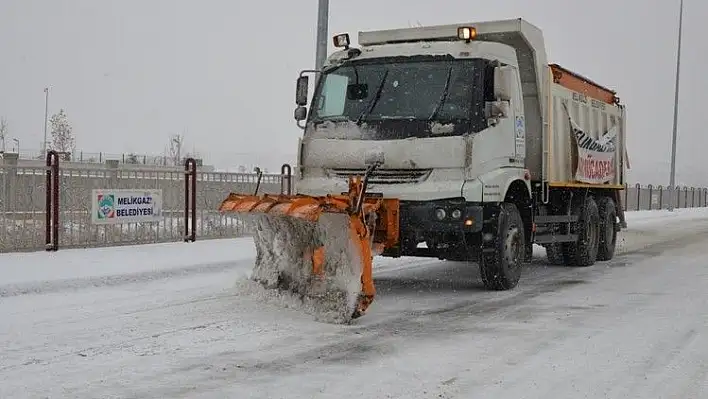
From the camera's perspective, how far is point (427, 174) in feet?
28.7

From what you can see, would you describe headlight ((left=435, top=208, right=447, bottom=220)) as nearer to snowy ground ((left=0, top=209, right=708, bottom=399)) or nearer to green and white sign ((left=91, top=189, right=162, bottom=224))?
snowy ground ((left=0, top=209, right=708, bottom=399))

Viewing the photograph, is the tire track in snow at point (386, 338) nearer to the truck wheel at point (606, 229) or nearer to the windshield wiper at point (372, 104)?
the windshield wiper at point (372, 104)

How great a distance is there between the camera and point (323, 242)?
26.3 ft

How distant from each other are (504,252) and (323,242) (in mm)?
2510

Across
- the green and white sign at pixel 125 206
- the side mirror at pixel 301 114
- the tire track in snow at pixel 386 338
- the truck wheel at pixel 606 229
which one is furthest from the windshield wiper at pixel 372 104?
the truck wheel at pixel 606 229

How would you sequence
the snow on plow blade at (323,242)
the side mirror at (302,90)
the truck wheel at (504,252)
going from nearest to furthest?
the snow on plow blade at (323,242) < the truck wheel at (504,252) < the side mirror at (302,90)

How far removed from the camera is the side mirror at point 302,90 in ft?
33.1


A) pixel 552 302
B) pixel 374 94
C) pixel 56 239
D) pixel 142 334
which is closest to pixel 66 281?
pixel 56 239

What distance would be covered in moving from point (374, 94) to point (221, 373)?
15.3 ft

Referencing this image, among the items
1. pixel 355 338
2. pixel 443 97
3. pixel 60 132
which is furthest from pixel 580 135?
pixel 60 132

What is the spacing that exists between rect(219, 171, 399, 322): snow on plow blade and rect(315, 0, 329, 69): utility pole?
6.78 m

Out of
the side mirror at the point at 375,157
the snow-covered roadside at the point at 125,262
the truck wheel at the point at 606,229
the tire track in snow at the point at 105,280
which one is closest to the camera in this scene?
the side mirror at the point at 375,157

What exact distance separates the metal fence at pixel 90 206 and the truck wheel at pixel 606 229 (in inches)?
230

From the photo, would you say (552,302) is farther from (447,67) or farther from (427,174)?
(447,67)
